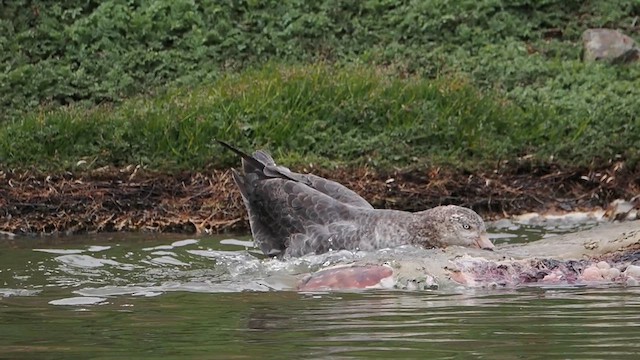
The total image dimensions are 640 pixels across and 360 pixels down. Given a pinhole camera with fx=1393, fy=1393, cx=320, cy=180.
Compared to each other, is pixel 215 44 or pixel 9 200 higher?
pixel 215 44

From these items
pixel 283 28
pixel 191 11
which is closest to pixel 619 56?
pixel 283 28

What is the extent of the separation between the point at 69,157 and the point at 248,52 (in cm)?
343

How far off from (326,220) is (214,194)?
9.73 feet

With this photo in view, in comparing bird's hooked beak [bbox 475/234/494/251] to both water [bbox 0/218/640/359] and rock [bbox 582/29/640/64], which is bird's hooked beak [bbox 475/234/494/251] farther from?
rock [bbox 582/29/640/64]

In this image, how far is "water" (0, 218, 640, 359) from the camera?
5.34 m

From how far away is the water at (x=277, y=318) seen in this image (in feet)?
17.5

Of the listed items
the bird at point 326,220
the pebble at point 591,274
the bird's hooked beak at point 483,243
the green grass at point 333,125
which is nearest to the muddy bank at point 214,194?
the green grass at point 333,125

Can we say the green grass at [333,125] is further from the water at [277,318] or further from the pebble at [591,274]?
the pebble at [591,274]

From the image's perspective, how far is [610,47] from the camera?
52.3ft

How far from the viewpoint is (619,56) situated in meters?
15.8

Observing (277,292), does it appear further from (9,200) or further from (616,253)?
(9,200)

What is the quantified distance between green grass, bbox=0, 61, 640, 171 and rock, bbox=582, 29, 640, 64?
3.72ft

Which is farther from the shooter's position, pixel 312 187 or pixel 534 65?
pixel 534 65

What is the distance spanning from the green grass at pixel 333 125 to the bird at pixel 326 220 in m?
2.76
